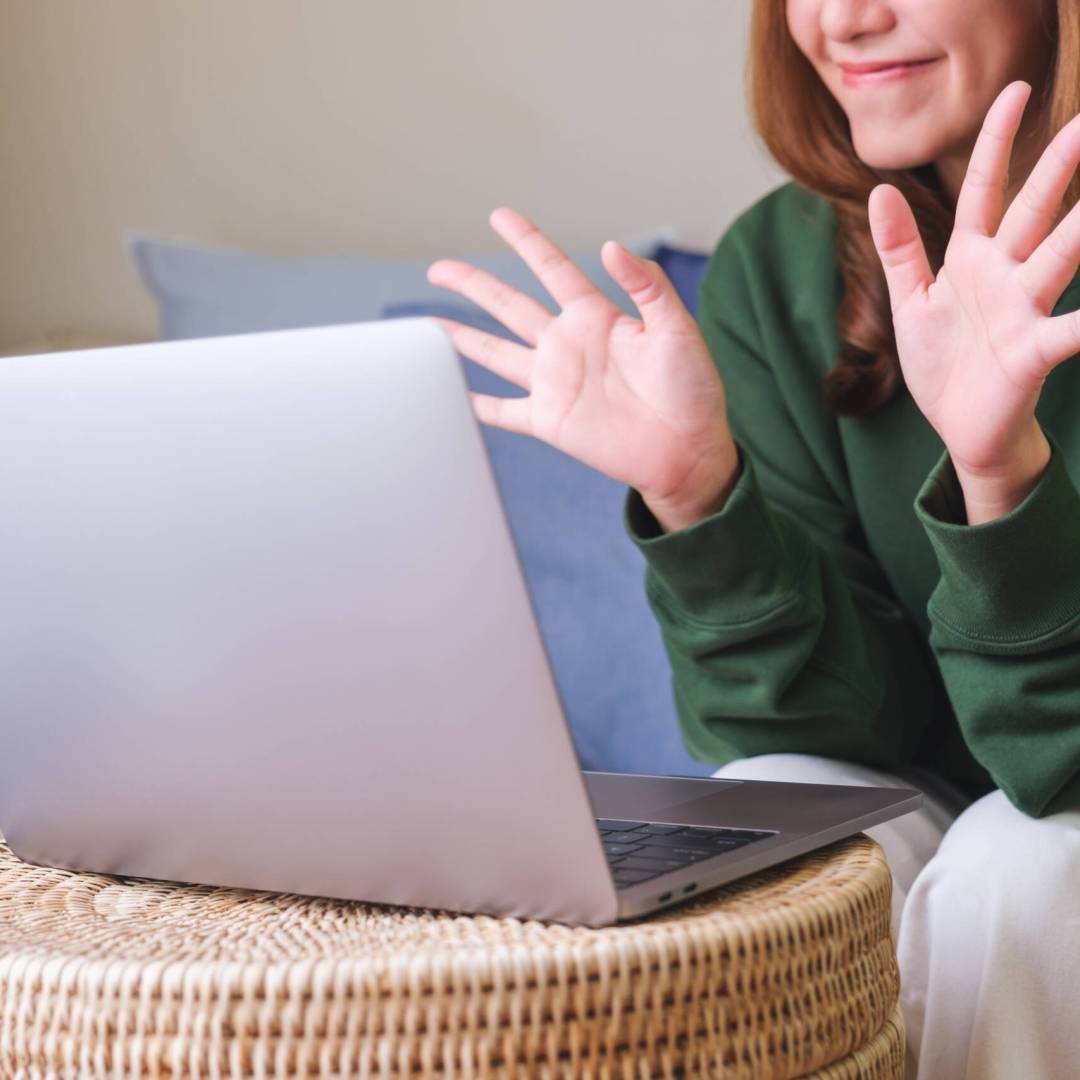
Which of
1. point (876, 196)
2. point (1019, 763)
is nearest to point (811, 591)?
point (1019, 763)

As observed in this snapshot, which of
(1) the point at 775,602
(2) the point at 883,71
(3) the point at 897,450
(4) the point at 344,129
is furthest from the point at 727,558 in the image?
(4) the point at 344,129

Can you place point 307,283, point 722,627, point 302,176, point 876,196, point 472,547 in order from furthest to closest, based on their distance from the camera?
point 302,176, point 307,283, point 722,627, point 876,196, point 472,547

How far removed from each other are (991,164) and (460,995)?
0.51 metres

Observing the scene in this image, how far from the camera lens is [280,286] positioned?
1.82 metres

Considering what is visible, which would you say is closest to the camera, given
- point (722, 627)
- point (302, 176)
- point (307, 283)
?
point (722, 627)

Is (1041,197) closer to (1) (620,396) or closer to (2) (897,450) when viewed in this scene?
(1) (620,396)

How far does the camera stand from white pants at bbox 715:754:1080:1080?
79 cm

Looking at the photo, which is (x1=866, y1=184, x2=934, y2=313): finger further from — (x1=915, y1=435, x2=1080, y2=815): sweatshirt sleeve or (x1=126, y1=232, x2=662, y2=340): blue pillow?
(x1=126, y1=232, x2=662, y2=340): blue pillow

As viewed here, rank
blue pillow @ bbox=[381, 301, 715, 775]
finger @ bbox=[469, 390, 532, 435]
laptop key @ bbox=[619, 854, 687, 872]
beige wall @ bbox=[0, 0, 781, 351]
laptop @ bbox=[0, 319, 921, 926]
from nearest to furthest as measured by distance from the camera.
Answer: laptop @ bbox=[0, 319, 921, 926] → laptop key @ bbox=[619, 854, 687, 872] → finger @ bbox=[469, 390, 532, 435] → blue pillow @ bbox=[381, 301, 715, 775] → beige wall @ bbox=[0, 0, 781, 351]

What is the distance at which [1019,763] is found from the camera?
33.9 inches

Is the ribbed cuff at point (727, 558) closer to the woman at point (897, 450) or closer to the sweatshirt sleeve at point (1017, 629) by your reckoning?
the woman at point (897, 450)

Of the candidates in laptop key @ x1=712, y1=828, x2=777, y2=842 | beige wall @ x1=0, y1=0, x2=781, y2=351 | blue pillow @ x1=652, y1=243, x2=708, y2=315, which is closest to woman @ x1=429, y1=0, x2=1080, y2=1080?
laptop key @ x1=712, y1=828, x2=777, y2=842

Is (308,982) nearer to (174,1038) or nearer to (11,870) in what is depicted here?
(174,1038)

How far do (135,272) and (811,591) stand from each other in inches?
56.2
